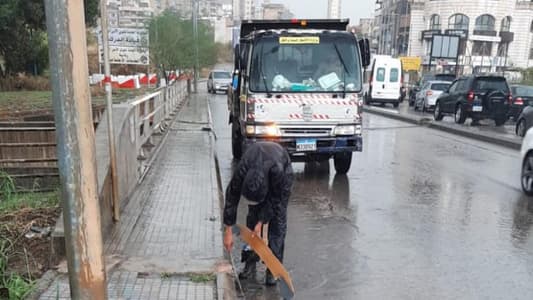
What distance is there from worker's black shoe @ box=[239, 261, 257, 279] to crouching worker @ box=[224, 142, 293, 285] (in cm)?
44

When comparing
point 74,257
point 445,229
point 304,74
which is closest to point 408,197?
point 445,229

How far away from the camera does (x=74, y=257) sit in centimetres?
280

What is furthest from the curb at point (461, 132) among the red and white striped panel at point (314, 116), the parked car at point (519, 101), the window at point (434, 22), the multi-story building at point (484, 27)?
the window at point (434, 22)

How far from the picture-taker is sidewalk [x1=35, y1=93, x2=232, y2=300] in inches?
164

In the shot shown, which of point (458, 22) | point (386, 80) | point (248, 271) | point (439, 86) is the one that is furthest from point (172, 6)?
point (458, 22)

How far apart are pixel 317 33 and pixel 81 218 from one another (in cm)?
706

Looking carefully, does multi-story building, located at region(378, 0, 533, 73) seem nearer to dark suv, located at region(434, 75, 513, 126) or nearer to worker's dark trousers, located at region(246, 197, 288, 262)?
dark suv, located at region(434, 75, 513, 126)

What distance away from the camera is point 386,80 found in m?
30.8

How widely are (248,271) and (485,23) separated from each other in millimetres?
87425

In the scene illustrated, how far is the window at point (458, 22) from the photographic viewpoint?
8112 centimetres

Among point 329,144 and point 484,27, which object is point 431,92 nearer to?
point 329,144

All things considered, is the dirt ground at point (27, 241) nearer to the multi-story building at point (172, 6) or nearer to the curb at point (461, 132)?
the curb at point (461, 132)

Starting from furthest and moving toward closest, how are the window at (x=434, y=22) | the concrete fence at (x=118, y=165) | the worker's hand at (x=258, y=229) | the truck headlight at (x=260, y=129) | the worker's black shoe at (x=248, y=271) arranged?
the window at (x=434, y=22), the truck headlight at (x=260, y=129), the concrete fence at (x=118, y=165), the worker's black shoe at (x=248, y=271), the worker's hand at (x=258, y=229)

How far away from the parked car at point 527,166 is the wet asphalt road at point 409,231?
168 millimetres
